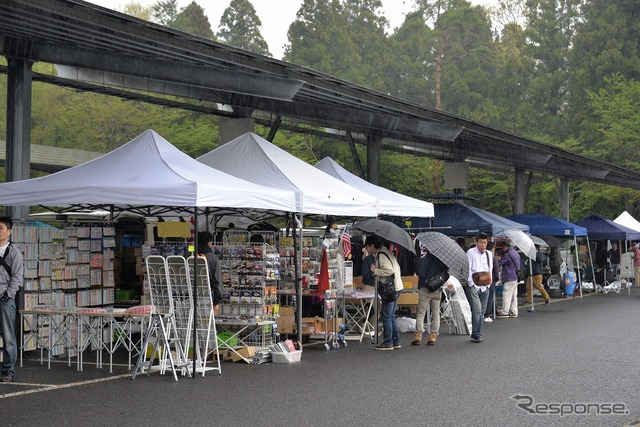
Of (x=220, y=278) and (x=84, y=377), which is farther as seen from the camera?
(x=220, y=278)

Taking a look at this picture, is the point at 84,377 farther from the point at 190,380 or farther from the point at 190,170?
the point at 190,170

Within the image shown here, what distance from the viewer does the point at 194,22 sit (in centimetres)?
7231

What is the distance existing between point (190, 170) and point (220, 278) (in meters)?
1.59

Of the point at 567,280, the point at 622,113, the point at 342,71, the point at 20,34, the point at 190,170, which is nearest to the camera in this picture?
the point at 190,170

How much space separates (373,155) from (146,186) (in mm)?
16764

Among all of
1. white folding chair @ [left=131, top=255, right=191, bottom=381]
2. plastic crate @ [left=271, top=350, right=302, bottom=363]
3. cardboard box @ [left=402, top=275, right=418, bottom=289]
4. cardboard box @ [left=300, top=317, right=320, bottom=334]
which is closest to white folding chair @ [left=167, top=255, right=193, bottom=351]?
white folding chair @ [left=131, top=255, right=191, bottom=381]

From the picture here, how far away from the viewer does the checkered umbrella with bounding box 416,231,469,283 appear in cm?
1560

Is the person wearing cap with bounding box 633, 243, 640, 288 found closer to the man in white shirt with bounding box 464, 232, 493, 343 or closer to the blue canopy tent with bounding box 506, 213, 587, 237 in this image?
the blue canopy tent with bounding box 506, 213, 587, 237

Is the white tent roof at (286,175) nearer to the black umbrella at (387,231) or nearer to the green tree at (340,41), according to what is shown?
the black umbrella at (387,231)

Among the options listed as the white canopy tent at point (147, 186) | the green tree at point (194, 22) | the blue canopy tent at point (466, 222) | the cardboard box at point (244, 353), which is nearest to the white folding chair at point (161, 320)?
the white canopy tent at point (147, 186)

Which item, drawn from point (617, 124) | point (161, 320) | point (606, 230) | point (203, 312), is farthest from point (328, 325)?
point (617, 124)

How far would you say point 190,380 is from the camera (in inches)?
478

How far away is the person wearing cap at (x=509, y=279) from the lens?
75.5ft

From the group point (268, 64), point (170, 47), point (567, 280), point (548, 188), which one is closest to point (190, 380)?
point (170, 47)
